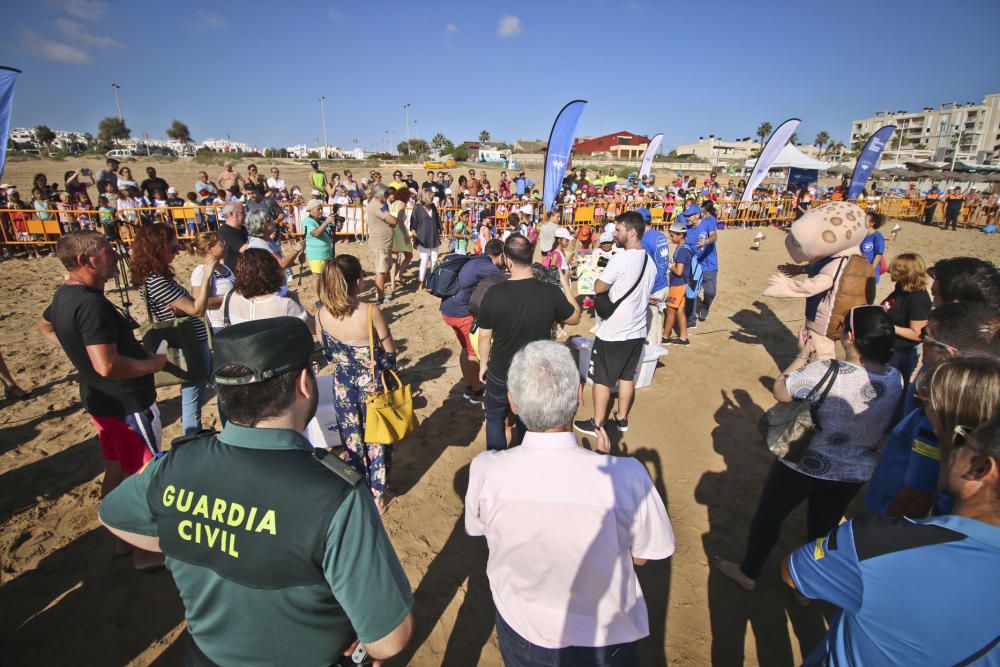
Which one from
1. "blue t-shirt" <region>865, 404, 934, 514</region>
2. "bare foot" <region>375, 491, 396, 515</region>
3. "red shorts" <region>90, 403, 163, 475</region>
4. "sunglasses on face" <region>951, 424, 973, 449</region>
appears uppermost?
"sunglasses on face" <region>951, 424, 973, 449</region>

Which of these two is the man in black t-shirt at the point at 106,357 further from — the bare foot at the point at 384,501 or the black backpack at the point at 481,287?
the black backpack at the point at 481,287

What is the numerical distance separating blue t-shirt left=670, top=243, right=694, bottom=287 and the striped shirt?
19.8 feet

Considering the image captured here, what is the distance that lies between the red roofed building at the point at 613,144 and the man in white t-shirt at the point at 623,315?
7211 cm

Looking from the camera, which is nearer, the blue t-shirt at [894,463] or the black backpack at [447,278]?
the blue t-shirt at [894,463]

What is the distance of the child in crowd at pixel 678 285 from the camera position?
6.72 metres

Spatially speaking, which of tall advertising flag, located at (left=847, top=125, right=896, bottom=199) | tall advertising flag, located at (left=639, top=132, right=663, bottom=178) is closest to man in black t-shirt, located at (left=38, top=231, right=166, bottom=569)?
tall advertising flag, located at (left=847, top=125, right=896, bottom=199)

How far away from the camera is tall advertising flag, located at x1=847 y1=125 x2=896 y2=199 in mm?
16234

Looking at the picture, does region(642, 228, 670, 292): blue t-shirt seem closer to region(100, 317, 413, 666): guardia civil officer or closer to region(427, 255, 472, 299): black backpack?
region(427, 255, 472, 299): black backpack

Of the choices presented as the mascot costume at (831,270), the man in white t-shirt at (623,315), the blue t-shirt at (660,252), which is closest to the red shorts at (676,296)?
the blue t-shirt at (660,252)

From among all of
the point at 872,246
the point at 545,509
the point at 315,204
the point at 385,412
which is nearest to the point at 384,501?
the point at 385,412

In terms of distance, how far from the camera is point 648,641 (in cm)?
286

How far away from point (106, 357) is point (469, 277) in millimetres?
2941

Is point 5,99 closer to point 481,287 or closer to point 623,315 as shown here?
point 481,287

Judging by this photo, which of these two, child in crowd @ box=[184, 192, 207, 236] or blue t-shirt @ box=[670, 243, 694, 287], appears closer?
blue t-shirt @ box=[670, 243, 694, 287]
